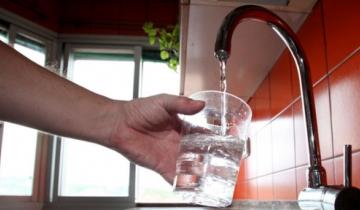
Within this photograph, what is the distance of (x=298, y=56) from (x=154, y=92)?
2.18m

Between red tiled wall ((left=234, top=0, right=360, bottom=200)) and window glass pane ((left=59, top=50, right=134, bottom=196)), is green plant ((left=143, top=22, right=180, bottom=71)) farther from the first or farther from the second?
red tiled wall ((left=234, top=0, right=360, bottom=200))

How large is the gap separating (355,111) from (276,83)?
1.93 ft

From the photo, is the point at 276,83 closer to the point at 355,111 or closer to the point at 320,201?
the point at 355,111

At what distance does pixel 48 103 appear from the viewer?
0.76 metres

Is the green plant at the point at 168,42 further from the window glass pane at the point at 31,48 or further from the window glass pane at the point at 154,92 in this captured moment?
the window glass pane at the point at 31,48

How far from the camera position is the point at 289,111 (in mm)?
1156

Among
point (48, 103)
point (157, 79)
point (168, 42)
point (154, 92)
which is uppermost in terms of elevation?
point (168, 42)

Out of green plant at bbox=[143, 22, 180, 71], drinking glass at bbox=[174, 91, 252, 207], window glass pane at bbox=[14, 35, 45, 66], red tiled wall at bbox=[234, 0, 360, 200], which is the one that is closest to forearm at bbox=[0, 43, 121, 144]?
drinking glass at bbox=[174, 91, 252, 207]

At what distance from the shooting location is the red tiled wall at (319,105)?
764 millimetres

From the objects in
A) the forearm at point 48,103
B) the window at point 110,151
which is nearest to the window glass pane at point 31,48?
the window at point 110,151

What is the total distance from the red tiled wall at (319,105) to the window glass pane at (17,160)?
1719 millimetres

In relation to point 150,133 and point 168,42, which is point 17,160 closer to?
point 168,42

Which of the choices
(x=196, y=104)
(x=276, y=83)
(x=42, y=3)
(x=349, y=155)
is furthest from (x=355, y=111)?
(x=42, y=3)

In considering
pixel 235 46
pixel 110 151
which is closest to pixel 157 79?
pixel 110 151
